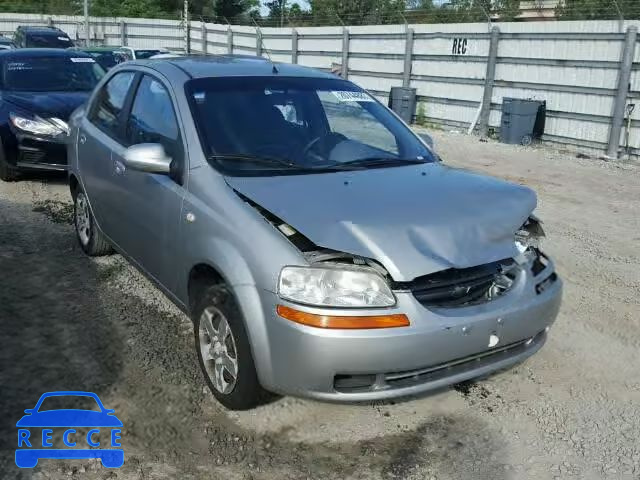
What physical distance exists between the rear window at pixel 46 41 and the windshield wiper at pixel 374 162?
2013cm

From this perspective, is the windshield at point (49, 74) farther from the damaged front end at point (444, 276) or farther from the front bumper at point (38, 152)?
the damaged front end at point (444, 276)

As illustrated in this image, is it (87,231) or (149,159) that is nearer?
(149,159)

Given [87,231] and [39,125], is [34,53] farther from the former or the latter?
[87,231]

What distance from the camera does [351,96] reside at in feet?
14.7

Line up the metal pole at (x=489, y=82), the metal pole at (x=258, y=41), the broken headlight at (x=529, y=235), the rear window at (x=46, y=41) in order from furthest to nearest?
the metal pole at (x=258, y=41) → the rear window at (x=46, y=41) → the metal pole at (x=489, y=82) → the broken headlight at (x=529, y=235)

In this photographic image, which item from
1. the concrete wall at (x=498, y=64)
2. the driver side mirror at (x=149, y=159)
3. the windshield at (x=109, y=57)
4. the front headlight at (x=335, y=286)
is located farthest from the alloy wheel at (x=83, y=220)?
the windshield at (x=109, y=57)

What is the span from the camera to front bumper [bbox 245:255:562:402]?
2.73 metres

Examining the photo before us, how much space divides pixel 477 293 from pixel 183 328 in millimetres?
2023

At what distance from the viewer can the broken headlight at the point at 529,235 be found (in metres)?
3.46

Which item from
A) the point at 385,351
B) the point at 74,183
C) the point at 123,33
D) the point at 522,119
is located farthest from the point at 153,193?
the point at 123,33

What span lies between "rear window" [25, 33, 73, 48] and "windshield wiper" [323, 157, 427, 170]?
20.1m

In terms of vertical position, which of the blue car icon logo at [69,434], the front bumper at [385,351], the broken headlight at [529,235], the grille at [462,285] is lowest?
the blue car icon logo at [69,434]

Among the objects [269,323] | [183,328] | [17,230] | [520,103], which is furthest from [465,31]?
[269,323]

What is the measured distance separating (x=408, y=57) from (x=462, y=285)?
46.9ft
